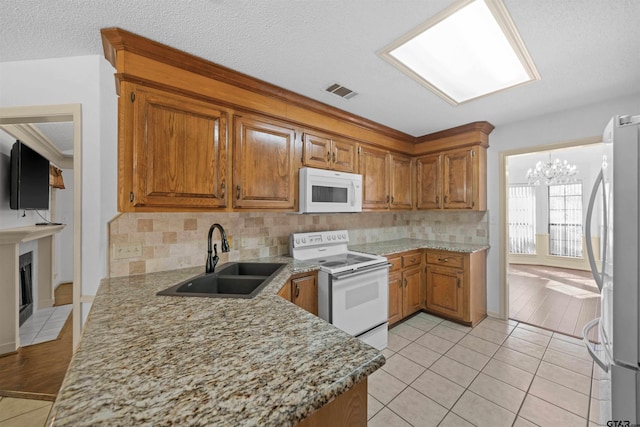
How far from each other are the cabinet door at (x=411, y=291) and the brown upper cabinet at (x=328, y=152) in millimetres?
1427

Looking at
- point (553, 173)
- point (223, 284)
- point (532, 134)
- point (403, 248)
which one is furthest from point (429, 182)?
point (553, 173)

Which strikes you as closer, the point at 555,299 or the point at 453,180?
the point at 453,180

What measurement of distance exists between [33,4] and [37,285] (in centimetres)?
386

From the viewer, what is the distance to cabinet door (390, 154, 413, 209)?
3.27 m

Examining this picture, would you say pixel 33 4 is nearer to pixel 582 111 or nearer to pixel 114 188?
pixel 114 188

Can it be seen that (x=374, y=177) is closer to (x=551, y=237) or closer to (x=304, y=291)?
(x=304, y=291)

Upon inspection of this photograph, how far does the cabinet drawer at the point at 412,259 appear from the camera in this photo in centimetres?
300

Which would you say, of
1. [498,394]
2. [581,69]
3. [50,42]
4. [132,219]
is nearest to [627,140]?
[581,69]

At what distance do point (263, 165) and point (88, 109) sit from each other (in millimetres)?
1209

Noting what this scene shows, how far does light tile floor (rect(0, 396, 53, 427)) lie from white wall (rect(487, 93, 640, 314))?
4.24 meters

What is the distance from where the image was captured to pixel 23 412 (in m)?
1.76

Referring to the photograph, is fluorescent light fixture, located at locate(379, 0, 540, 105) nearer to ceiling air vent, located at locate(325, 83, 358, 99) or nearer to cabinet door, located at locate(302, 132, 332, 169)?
ceiling air vent, located at locate(325, 83, 358, 99)

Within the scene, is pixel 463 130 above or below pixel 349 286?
above

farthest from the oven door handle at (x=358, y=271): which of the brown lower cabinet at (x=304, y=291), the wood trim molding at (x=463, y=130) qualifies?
the wood trim molding at (x=463, y=130)
